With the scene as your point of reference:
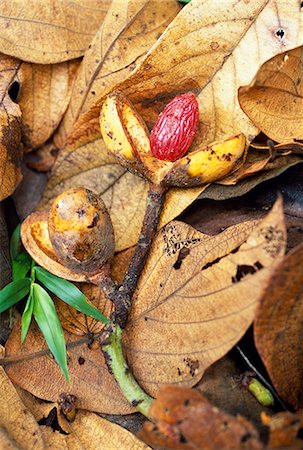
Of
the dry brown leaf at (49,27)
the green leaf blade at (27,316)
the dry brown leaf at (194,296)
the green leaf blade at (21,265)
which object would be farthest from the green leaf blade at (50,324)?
the dry brown leaf at (49,27)

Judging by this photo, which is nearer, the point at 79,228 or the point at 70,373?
the point at 79,228

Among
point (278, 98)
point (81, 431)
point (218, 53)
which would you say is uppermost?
point (218, 53)

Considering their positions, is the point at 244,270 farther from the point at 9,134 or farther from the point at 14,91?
the point at 14,91

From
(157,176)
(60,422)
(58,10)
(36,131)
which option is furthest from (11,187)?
(60,422)

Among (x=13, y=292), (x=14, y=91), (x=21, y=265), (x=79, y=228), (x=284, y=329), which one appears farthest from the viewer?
(x=14, y=91)

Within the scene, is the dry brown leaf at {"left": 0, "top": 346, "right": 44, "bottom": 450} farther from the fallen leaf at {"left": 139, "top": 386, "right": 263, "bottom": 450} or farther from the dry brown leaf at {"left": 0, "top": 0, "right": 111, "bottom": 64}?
the dry brown leaf at {"left": 0, "top": 0, "right": 111, "bottom": 64}

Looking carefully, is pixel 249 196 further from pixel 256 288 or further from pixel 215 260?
pixel 256 288

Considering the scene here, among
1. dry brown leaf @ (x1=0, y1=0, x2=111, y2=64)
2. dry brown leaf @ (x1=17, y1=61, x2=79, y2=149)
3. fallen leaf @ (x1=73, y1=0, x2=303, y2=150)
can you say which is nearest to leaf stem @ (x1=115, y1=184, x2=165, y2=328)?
fallen leaf @ (x1=73, y1=0, x2=303, y2=150)

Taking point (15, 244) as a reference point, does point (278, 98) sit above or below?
above

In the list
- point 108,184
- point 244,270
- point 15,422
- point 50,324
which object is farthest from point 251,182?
point 15,422
